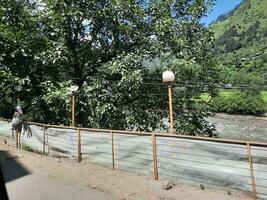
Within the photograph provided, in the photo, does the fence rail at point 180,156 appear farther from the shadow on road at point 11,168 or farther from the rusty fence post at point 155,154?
the shadow on road at point 11,168

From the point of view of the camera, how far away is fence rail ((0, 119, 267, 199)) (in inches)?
303

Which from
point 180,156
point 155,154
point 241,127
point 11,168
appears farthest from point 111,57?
point 241,127

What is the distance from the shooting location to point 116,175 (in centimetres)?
1023

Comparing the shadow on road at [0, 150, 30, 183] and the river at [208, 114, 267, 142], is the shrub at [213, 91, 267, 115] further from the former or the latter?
the shadow on road at [0, 150, 30, 183]

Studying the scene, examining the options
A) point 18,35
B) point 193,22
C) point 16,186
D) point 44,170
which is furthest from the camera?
point 193,22

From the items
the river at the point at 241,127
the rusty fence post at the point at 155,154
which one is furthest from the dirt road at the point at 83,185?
the river at the point at 241,127

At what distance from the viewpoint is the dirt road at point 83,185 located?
27.0 ft

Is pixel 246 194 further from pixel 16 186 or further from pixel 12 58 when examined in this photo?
pixel 12 58

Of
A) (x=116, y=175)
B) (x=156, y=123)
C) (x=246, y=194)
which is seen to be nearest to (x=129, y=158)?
(x=116, y=175)

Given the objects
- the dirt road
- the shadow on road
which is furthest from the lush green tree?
the dirt road

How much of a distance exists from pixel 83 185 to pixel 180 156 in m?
2.31

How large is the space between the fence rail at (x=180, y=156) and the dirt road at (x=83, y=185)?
0.75ft

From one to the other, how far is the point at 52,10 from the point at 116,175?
367 inches

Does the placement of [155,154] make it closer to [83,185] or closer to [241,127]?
[83,185]
